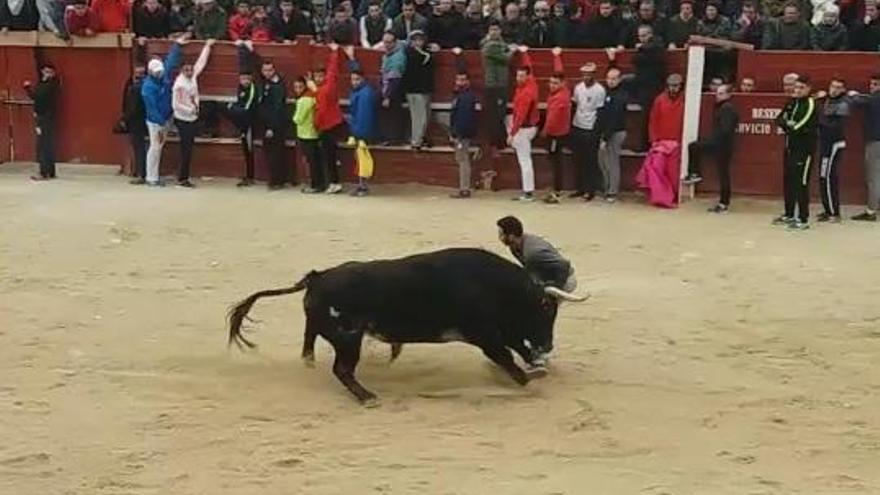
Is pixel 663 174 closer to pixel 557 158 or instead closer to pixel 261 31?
pixel 557 158

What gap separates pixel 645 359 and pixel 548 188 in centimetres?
834

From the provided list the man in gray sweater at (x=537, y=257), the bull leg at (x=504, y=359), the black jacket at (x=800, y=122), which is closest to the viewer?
the bull leg at (x=504, y=359)

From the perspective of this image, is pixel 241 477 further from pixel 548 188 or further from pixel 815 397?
pixel 548 188

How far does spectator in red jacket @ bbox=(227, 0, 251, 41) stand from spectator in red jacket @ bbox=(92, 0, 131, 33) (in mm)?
1417

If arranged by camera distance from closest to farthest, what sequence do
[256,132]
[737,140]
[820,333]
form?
1. [820,333]
2. [737,140]
3. [256,132]

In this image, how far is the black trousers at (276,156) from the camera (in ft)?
57.0

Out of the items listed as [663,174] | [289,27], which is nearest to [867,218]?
[663,174]

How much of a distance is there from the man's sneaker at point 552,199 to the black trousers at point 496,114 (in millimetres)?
1028

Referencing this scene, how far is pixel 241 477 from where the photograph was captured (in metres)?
6.44

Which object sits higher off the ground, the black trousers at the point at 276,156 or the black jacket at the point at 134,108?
the black jacket at the point at 134,108

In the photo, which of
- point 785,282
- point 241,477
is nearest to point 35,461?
point 241,477

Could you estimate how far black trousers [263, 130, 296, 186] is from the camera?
17359 millimetres

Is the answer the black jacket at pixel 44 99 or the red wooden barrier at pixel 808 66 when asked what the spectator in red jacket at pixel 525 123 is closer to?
the red wooden barrier at pixel 808 66

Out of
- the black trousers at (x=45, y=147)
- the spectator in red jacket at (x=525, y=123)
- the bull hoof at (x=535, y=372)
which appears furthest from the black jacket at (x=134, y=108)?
the bull hoof at (x=535, y=372)
